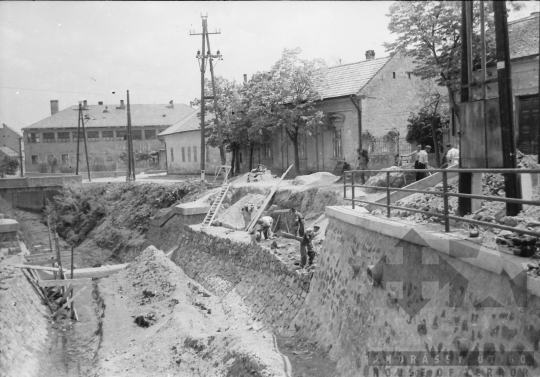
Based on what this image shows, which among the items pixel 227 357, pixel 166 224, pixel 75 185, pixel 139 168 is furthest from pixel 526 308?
pixel 139 168

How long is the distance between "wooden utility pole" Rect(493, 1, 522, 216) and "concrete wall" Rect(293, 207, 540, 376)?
1640 mm

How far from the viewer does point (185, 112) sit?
6994cm

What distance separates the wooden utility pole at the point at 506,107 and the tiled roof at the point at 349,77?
1857 cm

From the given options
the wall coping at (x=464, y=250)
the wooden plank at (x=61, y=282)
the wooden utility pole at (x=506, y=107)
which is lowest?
the wooden plank at (x=61, y=282)

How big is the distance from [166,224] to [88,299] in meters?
8.89

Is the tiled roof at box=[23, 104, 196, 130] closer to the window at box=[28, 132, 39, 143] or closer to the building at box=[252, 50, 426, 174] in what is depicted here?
the window at box=[28, 132, 39, 143]

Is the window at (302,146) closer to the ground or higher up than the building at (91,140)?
closer to the ground

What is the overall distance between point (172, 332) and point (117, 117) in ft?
195

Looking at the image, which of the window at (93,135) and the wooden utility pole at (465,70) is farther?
the window at (93,135)

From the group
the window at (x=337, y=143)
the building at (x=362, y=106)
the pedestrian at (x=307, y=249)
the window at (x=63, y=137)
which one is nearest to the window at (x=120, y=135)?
the window at (x=63, y=137)

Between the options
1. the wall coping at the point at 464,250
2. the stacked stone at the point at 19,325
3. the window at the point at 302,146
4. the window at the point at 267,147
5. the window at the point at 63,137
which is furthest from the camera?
the window at the point at 63,137

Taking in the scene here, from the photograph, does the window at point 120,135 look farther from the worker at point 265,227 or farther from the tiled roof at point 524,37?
the tiled roof at point 524,37

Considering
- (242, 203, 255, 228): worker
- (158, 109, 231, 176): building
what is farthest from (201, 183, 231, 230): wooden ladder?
(158, 109, 231, 176): building

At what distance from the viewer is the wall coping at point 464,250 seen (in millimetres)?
5141
